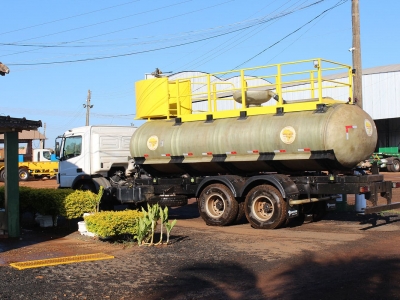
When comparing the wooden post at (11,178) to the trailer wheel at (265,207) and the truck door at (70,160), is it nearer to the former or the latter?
the trailer wheel at (265,207)

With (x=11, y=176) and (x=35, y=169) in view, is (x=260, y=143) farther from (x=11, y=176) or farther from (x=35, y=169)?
(x=35, y=169)

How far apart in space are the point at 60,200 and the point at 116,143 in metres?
4.88

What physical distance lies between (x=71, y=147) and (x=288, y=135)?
8.40m

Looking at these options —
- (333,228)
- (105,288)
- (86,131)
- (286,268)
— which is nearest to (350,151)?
(333,228)

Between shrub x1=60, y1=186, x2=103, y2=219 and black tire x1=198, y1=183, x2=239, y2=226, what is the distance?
2.76 metres

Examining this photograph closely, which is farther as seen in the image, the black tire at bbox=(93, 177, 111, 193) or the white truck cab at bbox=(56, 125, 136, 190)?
the white truck cab at bbox=(56, 125, 136, 190)

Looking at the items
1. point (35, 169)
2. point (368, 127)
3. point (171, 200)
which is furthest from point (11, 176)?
point (35, 169)

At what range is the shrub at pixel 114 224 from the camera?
11531mm

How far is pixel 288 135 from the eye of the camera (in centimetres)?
1354

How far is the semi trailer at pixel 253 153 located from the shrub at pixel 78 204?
2.41 m

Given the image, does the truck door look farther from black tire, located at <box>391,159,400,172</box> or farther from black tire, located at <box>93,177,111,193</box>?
black tire, located at <box>391,159,400,172</box>

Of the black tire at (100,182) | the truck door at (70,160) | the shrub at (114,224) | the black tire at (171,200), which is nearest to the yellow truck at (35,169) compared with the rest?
the truck door at (70,160)

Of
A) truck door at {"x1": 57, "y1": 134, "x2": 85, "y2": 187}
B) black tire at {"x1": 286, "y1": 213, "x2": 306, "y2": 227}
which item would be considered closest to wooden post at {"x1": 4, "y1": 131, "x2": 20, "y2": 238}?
truck door at {"x1": 57, "y1": 134, "x2": 85, "y2": 187}

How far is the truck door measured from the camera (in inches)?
735
